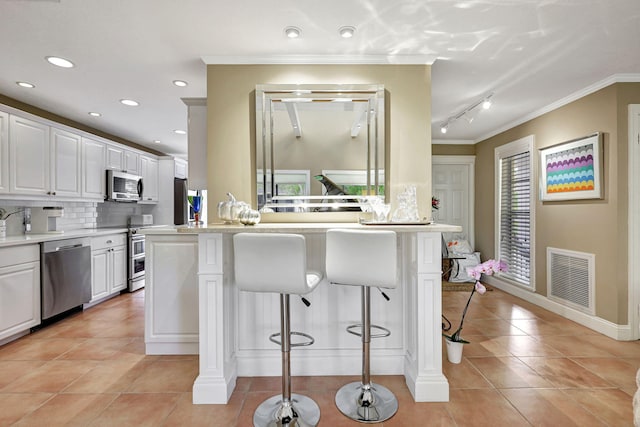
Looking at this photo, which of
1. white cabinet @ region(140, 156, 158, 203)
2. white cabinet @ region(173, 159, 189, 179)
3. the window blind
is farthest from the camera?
white cabinet @ region(173, 159, 189, 179)

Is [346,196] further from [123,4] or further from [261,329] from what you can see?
[123,4]

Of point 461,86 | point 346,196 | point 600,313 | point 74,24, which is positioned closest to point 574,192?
point 600,313

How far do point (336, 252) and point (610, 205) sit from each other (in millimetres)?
2865

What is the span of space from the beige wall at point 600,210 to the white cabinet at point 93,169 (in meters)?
5.68

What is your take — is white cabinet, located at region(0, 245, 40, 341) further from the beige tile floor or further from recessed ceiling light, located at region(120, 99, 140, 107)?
recessed ceiling light, located at region(120, 99, 140, 107)

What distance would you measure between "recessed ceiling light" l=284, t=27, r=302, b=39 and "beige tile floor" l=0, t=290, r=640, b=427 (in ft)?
7.68

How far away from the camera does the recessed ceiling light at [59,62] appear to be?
246 cm

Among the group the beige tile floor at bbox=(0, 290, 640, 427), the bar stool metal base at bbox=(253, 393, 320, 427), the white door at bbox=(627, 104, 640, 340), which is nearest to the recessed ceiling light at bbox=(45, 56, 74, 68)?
the beige tile floor at bbox=(0, 290, 640, 427)

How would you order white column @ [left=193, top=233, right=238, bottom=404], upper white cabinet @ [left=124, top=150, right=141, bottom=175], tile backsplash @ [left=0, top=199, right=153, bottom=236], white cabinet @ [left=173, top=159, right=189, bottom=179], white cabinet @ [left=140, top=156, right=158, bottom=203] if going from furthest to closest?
white cabinet @ [left=173, top=159, right=189, bottom=179] < white cabinet @ [left=140, top=156, right=158, bottom=203] < upper white cabinet @ [left=124, top=150, right=141, bottom=175] < tile backsplash @ [left=0, top=199, right=153, bottom=236] < white column @ [left=193, top=233, right=238, bottom=404]

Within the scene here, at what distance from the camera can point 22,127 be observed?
10.7 feet

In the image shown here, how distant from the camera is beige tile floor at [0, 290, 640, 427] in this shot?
184cm

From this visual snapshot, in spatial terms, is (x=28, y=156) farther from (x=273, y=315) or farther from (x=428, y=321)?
(x=428, y=321)

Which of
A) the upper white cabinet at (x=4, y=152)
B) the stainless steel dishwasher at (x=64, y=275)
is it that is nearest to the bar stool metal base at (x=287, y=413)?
the stainless steel dishwasher at (x=64, y=275)

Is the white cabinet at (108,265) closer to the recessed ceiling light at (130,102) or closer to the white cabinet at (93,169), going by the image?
the white cabinet at (93,169)
